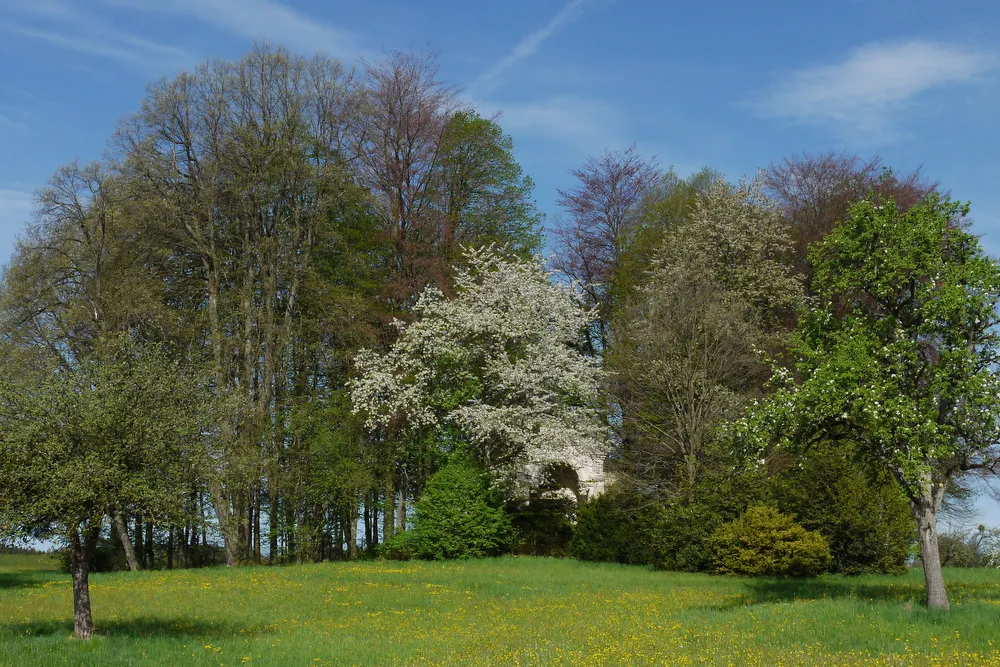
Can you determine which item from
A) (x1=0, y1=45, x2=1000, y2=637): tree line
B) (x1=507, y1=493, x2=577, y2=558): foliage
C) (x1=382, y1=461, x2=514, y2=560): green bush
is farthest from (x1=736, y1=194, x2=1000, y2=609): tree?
(x1=507, y1=493, x2=577, y2=558): foliage

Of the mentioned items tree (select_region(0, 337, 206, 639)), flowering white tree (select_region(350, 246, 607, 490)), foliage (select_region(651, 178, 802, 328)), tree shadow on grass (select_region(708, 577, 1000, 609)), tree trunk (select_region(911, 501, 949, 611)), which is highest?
foliage (select_region(651, 178, 802, 328))

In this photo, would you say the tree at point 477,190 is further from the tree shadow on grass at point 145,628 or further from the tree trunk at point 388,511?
the tree shadow on grass at point 145,628

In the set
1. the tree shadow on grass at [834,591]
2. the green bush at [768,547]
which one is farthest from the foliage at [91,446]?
the green bush at [768,547]

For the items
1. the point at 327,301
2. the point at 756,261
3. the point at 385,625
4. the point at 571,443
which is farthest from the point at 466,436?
the point at 385,625

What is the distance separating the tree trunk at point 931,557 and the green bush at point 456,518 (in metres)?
19.5

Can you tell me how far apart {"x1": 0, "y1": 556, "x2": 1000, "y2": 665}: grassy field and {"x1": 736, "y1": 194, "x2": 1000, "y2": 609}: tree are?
2906 mm

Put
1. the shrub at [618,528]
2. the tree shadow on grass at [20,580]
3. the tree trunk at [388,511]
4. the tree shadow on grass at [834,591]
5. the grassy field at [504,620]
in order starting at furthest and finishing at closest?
the tree trunk at [388,511]
the shrub at [618,528]
the tree shadow on grass at [20,580]
the tree shadow on grass at [834,591]
the grassy field at [504,620]

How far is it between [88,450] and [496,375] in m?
22.3

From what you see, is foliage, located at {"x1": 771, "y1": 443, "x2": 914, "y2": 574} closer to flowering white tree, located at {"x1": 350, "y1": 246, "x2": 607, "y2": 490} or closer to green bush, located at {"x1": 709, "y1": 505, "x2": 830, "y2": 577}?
green bush, located at {"x1": 709, "y1": 505, "x2": 830, "y2": 577}

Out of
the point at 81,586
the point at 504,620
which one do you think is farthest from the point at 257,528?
the point at 504,620

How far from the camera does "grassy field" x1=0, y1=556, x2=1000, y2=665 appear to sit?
542 inches

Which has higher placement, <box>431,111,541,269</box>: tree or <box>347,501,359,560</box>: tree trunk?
<box>431,111,541,269</box>: tree

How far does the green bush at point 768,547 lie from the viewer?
26219 mm

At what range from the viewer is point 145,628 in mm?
17734
